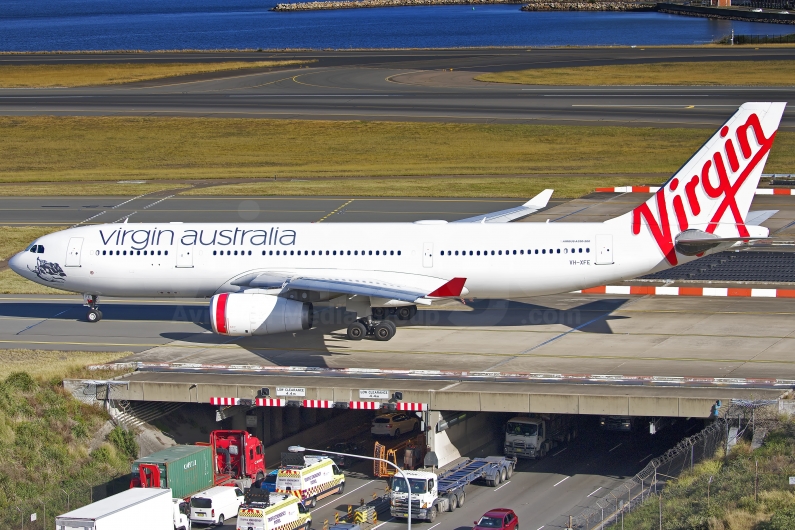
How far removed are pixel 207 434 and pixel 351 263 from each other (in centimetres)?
1005

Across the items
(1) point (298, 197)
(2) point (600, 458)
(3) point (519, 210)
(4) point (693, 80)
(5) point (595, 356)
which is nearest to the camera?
(2) point (600, 458)

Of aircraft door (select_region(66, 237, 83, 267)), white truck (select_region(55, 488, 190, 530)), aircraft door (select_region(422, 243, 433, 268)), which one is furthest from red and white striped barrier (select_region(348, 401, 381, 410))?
aircraft door (select_region(66, 237, 83, 267))

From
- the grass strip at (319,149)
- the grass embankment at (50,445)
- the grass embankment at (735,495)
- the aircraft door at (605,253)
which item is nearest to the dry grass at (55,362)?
the grass embankment at (50,445)

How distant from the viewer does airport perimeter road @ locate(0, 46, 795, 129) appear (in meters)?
110

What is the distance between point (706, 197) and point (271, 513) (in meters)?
23.9

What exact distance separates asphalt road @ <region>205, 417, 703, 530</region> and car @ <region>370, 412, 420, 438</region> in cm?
171

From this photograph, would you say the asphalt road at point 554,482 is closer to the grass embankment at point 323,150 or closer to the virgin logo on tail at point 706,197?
the virgin logo on tail at point 706,197

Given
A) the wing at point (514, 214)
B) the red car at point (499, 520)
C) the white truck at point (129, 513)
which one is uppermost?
the wing at point (514, 214)

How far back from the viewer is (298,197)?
283ft

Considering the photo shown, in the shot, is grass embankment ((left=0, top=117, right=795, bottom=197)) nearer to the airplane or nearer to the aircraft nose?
the aircraft nose

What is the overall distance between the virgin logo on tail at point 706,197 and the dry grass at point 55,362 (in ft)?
79.2

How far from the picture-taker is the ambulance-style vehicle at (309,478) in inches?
1522

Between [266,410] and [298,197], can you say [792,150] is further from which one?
[266,410]

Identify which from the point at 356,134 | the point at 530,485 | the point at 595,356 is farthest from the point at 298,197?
the point at 530,485
